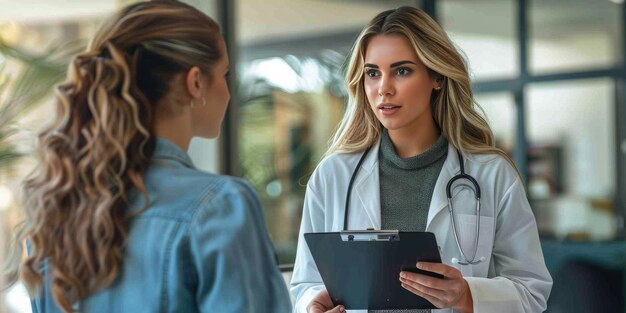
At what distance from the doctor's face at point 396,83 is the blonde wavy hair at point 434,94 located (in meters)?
0.02

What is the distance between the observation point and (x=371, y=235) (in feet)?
5.53

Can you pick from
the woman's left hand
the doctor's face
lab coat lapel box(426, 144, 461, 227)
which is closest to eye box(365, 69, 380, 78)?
the doctor's face

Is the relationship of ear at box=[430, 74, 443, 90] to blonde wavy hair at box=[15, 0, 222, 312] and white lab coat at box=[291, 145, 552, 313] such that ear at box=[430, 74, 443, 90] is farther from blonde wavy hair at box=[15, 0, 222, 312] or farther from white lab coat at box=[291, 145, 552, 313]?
blonde wavy hair at box=[15, 0, 222, 312]

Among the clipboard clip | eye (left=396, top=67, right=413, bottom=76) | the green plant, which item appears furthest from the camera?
the green plant

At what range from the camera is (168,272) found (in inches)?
46.1

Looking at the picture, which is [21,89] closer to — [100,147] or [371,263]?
[371,263]

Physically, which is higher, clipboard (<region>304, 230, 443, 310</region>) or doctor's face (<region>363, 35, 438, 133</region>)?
doctor's face (<region>363, 35, 438, 133</region>)

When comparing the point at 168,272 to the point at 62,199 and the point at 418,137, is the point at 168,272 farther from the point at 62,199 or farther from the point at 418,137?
the point at 418,137

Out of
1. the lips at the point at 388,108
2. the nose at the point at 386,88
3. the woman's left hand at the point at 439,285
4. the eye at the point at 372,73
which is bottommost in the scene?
the woman's left hand at the point at 439,285

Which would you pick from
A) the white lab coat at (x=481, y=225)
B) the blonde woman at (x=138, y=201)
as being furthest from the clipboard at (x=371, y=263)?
the blonde woman at (x=138, y=201)

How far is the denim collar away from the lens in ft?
4.03

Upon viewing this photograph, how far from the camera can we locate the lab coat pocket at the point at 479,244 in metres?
1.88

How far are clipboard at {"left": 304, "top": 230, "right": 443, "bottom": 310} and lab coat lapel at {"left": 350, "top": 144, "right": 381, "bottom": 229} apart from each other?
0.19 meters

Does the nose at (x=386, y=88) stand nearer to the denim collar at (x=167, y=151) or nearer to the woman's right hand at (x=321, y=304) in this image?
the woman's right hand at (x=321, y=304)
